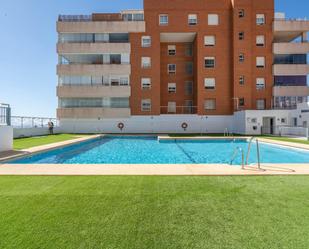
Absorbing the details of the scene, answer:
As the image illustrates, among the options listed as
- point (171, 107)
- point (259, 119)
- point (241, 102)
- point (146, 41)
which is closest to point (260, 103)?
point (241, 102)

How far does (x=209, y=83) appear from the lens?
108 feet

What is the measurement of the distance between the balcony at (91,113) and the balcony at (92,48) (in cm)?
783

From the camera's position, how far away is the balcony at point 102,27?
105ft

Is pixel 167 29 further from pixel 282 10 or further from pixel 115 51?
pixel 282 10

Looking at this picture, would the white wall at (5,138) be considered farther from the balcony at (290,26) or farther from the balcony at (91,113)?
the balcony at (290,26)

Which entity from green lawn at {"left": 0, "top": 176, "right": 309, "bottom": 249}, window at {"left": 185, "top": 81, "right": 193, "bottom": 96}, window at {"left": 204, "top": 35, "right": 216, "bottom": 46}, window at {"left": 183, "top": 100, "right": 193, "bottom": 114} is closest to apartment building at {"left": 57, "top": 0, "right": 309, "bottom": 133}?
window at {"left": 204, "top": 35, "right": 216, "bottom": 46}

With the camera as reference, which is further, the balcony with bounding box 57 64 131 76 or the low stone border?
the balcony with bounding box 57 64 131 76

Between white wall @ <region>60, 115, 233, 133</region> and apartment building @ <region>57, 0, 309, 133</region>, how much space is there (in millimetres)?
139

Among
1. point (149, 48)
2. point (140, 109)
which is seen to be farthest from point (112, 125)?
point (149, 48)

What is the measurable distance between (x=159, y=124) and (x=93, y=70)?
1172 cm

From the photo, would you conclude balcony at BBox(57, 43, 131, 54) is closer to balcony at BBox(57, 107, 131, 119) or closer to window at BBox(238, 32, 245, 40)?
balcony at BBox(57, 107, 131, 119)

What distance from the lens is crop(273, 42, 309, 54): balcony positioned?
3191 cm

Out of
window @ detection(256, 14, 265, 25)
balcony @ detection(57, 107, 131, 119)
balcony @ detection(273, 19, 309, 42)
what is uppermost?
window @ detection(256, 14, 265, 25)

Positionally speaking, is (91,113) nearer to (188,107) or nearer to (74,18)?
(74,18)
